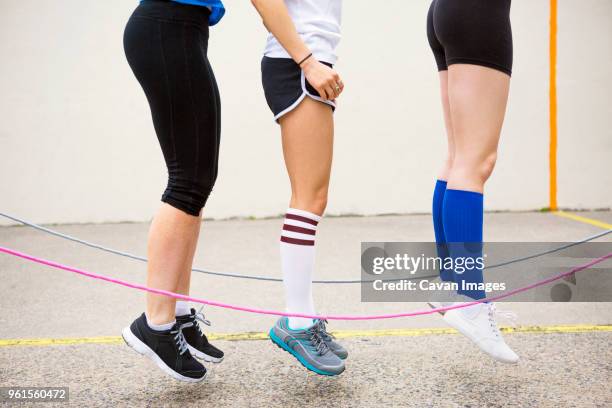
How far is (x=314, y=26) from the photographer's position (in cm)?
175

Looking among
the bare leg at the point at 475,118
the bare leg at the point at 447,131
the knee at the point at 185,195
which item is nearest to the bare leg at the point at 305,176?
the knee at the point at 185,195

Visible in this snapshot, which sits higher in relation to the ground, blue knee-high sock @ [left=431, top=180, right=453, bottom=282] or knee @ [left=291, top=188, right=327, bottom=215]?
knee @ [left=291, top=188, right=327, bottom=215]

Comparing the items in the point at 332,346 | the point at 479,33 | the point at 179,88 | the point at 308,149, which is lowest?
the point at 332,346

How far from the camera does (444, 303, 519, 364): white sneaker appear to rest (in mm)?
1746

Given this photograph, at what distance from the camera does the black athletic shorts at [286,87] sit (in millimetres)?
1689

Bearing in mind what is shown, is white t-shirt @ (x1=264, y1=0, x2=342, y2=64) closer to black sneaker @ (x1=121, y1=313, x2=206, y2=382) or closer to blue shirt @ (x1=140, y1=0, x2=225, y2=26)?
blue shirt @ (x1=140, y1=0, x2=225, y2=26)

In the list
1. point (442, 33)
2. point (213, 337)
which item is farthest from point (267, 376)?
point (442, 33)

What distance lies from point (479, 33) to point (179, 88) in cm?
92

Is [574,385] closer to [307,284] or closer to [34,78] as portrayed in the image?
[307,284]

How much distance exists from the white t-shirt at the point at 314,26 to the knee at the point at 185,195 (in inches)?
18.6

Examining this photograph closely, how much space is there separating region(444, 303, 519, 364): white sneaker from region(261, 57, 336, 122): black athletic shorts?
75 cm

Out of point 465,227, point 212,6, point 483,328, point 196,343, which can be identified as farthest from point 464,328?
point 212,6

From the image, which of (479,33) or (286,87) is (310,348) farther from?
(479,33)

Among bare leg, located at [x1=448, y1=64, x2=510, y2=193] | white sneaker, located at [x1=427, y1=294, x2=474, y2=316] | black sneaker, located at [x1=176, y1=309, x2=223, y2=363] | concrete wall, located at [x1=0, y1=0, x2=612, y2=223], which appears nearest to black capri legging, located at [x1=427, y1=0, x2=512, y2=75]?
bare leg, located at [x1=448, y1=64, x2=510, y2=193]
